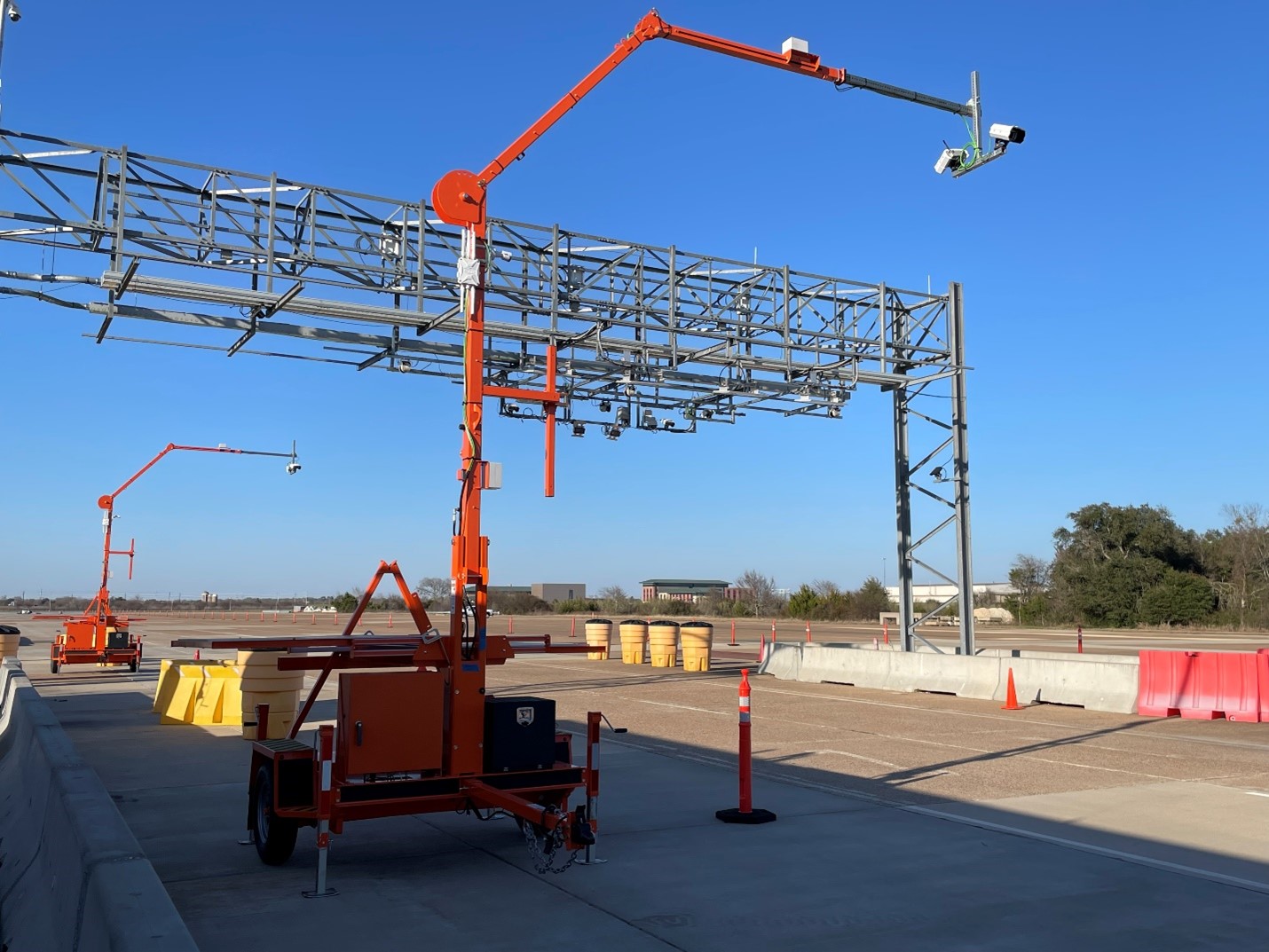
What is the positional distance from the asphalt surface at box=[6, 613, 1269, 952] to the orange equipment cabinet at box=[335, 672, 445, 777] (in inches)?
31.1

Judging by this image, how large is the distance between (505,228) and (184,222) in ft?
18.1

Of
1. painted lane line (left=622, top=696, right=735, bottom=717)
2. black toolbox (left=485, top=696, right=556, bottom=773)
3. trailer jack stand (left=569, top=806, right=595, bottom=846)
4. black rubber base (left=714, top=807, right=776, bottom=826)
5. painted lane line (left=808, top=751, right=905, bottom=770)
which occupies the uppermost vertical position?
black toolbox (left=485, top=696, right=556, bottom=773)

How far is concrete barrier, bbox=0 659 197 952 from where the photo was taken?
4.11 metres

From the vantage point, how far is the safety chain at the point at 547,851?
22.8ft

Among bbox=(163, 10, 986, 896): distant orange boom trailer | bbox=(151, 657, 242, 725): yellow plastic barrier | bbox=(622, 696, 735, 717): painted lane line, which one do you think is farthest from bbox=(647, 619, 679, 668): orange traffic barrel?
bbox=(163, 10, 986, 896): distant orange boom trailer

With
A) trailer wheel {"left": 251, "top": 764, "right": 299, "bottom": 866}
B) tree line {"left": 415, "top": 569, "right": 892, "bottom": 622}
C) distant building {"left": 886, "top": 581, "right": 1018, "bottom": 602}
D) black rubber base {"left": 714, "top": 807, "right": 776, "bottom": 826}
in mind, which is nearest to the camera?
trailer wheel {"left": 251, "top": 764, "right": 299, "bottom": 866}

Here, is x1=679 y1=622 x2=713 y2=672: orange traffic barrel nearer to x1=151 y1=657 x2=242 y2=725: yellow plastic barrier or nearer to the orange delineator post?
x1=151 y1=657 x2=242 y2=725: yellow plastic barrier

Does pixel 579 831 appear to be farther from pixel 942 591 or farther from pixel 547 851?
pixel 942 591

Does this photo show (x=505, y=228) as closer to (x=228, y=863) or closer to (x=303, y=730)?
(x=303, y=730)

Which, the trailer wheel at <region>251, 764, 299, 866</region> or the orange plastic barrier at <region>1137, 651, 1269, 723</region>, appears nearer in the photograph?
the trailer wheel at <region>251, 764, 299, 866</region>

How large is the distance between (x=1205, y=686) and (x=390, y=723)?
1513cm

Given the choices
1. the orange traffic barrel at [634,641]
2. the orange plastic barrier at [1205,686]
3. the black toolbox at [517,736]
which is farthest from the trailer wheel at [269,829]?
the orange traffic barrel at [634,641]

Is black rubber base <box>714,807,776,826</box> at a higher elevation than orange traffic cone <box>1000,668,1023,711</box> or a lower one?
lower

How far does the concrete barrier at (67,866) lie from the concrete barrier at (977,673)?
1629cm
